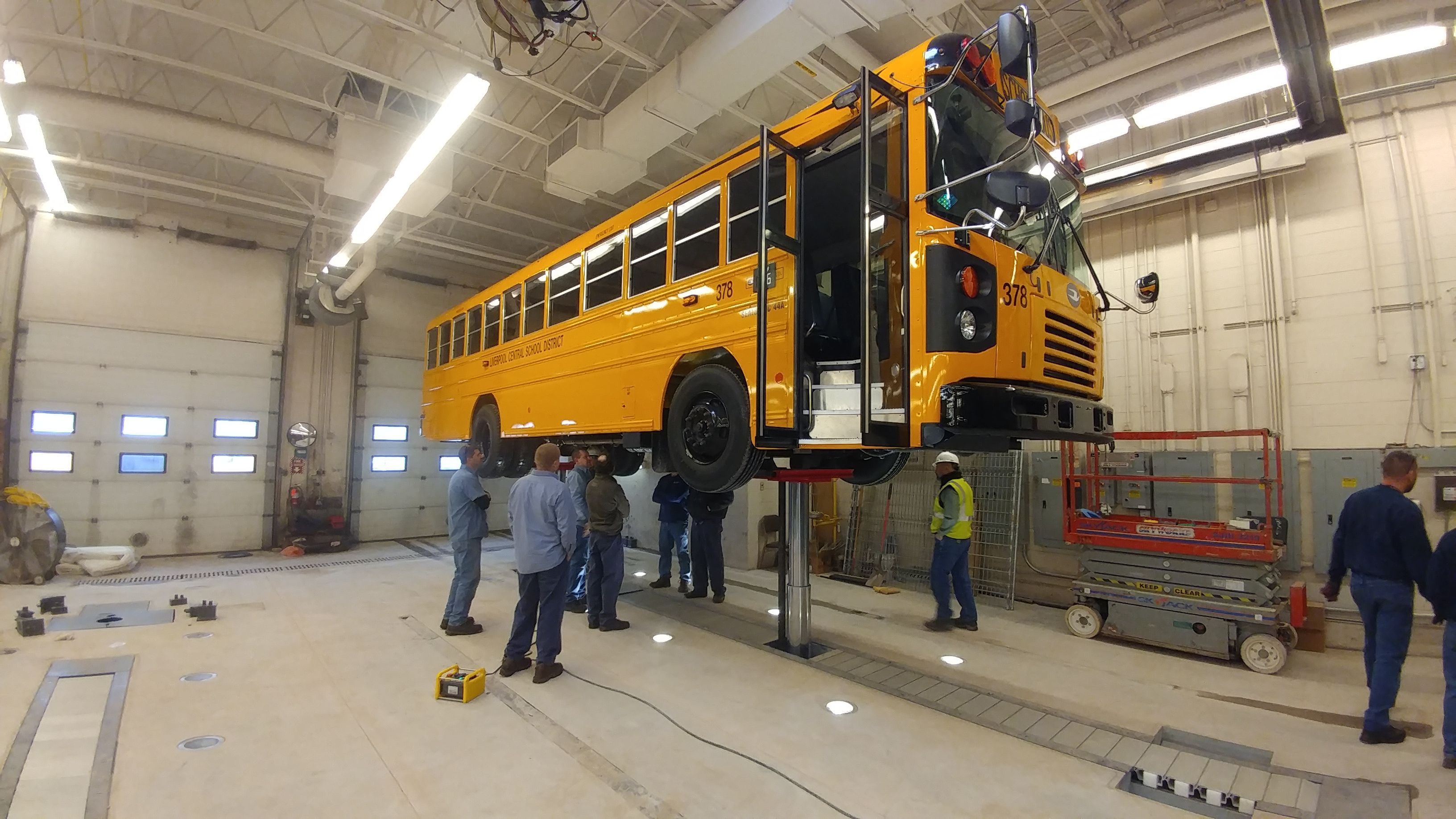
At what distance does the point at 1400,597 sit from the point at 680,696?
4.35m

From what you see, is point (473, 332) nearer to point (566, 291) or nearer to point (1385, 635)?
point (566, 291)

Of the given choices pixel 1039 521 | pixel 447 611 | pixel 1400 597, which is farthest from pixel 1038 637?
pixel 447 611

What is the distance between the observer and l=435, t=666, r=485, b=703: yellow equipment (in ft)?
13.4

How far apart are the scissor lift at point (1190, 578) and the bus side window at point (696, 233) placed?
14.3 feet

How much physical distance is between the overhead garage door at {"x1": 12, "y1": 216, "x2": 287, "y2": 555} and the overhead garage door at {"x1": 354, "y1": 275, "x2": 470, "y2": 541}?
1.51m

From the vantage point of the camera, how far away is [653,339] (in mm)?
5070

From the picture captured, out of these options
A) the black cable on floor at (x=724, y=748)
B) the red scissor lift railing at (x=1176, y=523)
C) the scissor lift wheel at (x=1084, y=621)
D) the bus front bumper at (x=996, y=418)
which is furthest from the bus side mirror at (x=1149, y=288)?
the black cable on floor at (x=724, y=748)

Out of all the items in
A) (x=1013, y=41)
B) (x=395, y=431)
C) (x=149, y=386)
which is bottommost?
(x=395, y=431)

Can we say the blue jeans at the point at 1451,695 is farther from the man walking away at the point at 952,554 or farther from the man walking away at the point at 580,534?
the man walking away at the point at 580,534

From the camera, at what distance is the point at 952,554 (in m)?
6.12

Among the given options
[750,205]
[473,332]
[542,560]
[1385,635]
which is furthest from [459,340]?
[1385,635]

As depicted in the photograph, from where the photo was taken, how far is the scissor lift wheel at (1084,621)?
232 inches

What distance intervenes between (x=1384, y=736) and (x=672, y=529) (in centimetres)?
611

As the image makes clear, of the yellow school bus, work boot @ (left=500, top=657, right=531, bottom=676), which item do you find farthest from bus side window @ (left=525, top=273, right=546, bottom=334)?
work boot @ (left=500, top=657, right=531, bottom=676)
